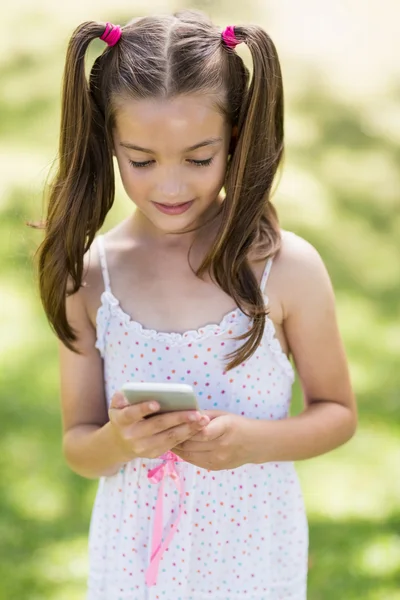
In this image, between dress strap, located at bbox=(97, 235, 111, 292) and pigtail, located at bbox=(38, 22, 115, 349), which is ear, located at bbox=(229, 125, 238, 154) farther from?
dress strap, located at bbox=(97, 235, 111, 292)

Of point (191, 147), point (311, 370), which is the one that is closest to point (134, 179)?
point (191, 147)

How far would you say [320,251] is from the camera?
5.42 metres

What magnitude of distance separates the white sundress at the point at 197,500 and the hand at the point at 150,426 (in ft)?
0.65

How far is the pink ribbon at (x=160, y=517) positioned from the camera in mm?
2227

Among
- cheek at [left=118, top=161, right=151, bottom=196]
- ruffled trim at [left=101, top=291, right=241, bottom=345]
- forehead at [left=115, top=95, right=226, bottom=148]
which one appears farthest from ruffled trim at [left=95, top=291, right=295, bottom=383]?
forehead at [left=115, top=95, right=226, bottom=148]

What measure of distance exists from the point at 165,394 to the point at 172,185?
416mm

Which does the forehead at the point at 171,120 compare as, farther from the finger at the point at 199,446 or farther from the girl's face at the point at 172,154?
the finger at the point at 199,446

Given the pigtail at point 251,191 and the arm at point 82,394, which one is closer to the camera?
the pigtail at point 251,191

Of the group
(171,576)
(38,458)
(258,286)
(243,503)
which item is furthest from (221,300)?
(38,458)

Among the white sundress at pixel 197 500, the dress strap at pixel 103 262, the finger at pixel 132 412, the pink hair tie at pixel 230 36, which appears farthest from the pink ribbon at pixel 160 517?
the pink hair tie at pixel 230 36

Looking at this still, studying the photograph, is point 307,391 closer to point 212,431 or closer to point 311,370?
point 311,370

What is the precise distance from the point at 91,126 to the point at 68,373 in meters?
0.54

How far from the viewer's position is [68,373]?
2348mm

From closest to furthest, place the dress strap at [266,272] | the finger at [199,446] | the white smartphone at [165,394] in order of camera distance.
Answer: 1. the white smartphone at [165,394]
2. the finger at [199,446]
3. the dress strap at [266,272]
